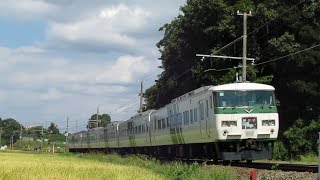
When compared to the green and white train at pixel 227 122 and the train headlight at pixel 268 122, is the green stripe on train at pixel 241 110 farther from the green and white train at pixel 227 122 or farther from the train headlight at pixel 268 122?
the train headlight at pixel 268 122

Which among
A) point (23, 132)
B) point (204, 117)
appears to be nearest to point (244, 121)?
point (204, 117)

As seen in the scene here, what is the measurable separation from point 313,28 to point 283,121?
713cm

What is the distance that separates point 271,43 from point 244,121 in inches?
680

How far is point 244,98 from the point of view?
22281 millimetres

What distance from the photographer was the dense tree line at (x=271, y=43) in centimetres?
3768

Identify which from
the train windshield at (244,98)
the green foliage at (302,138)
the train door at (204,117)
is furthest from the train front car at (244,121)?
the green foliage at (302,138)

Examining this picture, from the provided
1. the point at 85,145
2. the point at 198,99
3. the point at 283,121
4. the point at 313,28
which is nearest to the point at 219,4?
the point at 313,28

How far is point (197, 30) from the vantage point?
45.1 metres

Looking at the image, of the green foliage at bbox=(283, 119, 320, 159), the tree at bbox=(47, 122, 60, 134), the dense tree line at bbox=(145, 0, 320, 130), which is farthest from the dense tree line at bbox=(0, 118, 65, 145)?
the green foliage at bbox=(283, 119, 320, 159)

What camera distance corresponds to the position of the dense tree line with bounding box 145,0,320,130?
37681 millimetres

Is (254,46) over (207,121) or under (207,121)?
over

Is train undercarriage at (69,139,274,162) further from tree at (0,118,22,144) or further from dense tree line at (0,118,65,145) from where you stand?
tree at (0,118,22,144)

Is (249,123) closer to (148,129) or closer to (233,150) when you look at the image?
(233,150)

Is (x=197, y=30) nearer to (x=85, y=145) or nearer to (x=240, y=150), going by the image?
(x=240, y=150)
